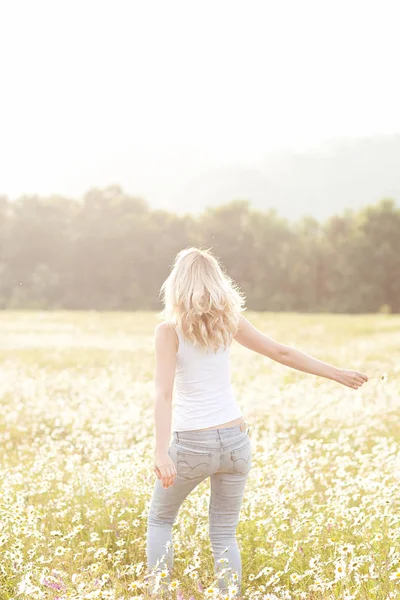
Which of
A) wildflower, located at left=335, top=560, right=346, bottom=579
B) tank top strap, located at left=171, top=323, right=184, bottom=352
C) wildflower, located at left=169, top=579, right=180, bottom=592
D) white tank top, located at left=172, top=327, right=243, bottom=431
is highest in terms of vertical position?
tank top strap, located at left=171, top=323, right=184, bottom=352

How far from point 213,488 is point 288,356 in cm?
110

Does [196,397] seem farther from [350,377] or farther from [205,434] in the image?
[350,377]

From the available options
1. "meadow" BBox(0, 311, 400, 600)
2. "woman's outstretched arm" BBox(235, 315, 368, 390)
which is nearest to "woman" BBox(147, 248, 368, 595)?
"woman's outstretched arm" BBox(235, 315, 368, 390)

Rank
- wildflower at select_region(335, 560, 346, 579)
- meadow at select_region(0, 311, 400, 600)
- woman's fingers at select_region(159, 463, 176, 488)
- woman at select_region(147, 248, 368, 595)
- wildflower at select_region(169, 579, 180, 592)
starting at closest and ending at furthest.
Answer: wildflower at select_region(335, 560, 346, 579) < wildflower at select_region(169, 579, 180, 592) < woman's fingers at select_region(159, 463, 176, 488) < woman at select_region(147, 248, 368, 595) < meadow at select_region(0, 311, 400, 600)

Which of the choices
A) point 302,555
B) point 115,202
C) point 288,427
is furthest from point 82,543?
point 115,202

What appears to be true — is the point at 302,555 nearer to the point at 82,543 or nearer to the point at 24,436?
the point at 82,543

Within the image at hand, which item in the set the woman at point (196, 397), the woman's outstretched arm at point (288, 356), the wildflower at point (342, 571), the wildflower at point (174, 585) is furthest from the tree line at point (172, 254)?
the wildflower at point (342, 571)

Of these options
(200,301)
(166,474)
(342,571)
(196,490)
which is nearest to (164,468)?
(166,474)

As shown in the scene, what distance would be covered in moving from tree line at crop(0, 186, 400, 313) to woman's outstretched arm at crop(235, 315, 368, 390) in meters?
58.3

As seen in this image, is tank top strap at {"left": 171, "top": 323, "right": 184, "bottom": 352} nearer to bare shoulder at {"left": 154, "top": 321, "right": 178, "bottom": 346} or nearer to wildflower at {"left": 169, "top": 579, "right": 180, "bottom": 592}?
bare shoulder at {"left": 154, "top": 321, "right": 178, "bottom": 346}

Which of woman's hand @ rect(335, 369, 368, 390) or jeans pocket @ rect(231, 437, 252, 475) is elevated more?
woman's hand @ rect(335, 369, 368, 390)

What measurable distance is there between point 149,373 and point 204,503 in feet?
37.2

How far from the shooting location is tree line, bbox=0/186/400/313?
6612 cm

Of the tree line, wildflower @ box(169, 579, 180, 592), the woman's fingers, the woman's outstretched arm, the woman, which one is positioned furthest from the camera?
the tree line
